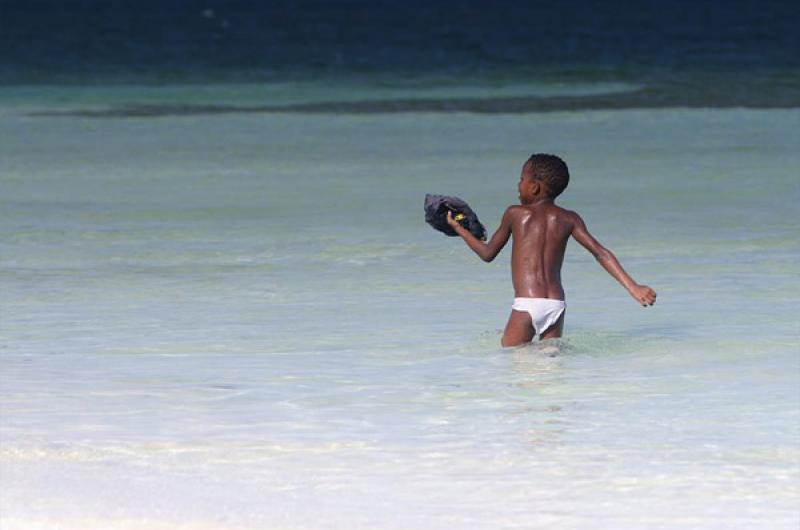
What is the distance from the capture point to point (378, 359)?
6766 millimetres

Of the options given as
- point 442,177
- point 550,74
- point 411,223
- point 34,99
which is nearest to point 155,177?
point 442,177

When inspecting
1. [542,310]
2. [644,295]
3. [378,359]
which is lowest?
[378,359]

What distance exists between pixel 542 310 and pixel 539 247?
0.77 ft

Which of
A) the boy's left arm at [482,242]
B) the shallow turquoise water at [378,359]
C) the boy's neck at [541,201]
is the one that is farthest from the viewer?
the boy's neck at [541,201]

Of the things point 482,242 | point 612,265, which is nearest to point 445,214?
point 482,242

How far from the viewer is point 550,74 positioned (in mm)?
29781

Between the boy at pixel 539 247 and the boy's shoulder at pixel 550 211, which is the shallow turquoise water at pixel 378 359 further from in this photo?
the boy's shoulder at pixel 550 211

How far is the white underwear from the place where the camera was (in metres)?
6.68

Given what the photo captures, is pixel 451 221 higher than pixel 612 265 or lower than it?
higher

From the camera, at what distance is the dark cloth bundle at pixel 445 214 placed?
6.59 meters

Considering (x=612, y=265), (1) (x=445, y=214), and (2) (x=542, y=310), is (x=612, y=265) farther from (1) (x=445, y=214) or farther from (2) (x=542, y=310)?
(1) (x=445, y=214)

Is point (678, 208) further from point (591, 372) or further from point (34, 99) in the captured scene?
point (34, 99)

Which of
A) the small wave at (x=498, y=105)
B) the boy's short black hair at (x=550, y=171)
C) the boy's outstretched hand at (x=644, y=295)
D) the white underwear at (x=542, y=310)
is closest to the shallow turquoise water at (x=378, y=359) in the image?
the white underwear at (x=542, y=310)

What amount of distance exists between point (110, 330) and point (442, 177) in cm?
629
